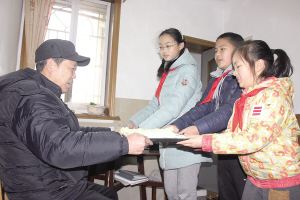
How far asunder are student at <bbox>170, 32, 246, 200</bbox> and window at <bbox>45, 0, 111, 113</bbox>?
6.43 ft

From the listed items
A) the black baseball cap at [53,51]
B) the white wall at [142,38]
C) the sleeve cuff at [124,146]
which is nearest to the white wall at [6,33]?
the black baseball cap at [53,51]

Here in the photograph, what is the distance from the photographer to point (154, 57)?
10.9 ft

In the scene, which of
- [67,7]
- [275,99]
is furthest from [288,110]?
[67,7]

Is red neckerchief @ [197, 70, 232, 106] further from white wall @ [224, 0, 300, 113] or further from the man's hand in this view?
white wall @ [224, 0, 300, 113]

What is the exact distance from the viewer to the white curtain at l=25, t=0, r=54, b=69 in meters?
2.76

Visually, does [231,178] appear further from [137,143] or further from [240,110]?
[137,143]

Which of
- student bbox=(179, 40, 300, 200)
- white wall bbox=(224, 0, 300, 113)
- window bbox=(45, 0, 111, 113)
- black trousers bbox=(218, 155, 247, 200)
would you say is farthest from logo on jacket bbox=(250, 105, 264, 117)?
window bbox=(45, 0, 111, 113)

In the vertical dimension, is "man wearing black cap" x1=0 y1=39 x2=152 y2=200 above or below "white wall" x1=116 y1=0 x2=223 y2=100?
below

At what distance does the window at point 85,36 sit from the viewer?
10.1 ft

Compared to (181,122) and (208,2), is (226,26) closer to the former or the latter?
(208,2)

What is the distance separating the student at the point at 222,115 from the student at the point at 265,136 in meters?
0.16

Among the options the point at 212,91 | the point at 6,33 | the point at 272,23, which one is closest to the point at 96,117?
the point at 6,33

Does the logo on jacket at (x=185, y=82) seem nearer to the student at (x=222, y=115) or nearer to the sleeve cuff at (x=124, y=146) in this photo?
the student at (x=222, y=115)

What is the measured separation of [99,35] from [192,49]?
67.0 inches
